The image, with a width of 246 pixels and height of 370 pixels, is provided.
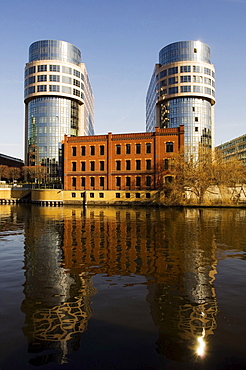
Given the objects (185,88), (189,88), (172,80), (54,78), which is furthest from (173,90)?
(54,78)

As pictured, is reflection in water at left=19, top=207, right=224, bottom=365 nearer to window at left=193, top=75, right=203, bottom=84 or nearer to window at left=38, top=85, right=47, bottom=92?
window at left=38, top=85, right=47, bottom=92

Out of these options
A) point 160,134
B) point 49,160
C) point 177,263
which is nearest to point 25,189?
point 49,160

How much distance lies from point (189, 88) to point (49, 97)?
166 feet

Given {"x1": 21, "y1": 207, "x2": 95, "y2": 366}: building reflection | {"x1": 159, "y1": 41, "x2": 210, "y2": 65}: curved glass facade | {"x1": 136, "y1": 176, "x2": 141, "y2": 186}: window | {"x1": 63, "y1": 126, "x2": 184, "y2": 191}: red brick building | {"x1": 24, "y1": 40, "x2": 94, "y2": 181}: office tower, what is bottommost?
{"x1": 21, "y1": 207, "x2": 95, "y2": 366}: building reflection

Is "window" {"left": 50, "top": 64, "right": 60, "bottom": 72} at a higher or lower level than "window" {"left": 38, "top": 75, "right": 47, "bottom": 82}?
higher

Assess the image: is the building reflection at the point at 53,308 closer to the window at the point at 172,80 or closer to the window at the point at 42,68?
the window at the point at 172,80

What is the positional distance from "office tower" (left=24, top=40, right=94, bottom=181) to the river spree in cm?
8766

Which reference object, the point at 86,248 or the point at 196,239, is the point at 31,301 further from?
the point at 196,239

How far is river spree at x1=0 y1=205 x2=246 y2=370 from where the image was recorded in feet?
18.2

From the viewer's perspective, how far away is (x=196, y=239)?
18.4 metres

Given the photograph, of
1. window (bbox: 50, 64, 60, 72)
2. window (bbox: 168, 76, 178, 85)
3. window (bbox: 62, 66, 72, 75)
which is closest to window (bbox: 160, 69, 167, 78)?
window (bbox: 168, 76, 178, 85)

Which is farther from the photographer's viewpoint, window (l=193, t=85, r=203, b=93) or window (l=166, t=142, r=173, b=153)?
window (l=193, t=85, r=203, b=93)

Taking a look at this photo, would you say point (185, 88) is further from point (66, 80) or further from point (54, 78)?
point (54, 78)

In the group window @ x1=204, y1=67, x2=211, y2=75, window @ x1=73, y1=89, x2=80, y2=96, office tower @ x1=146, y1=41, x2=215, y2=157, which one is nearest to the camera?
office tower @ x1=146, y1=41, x2=215, y2=157
